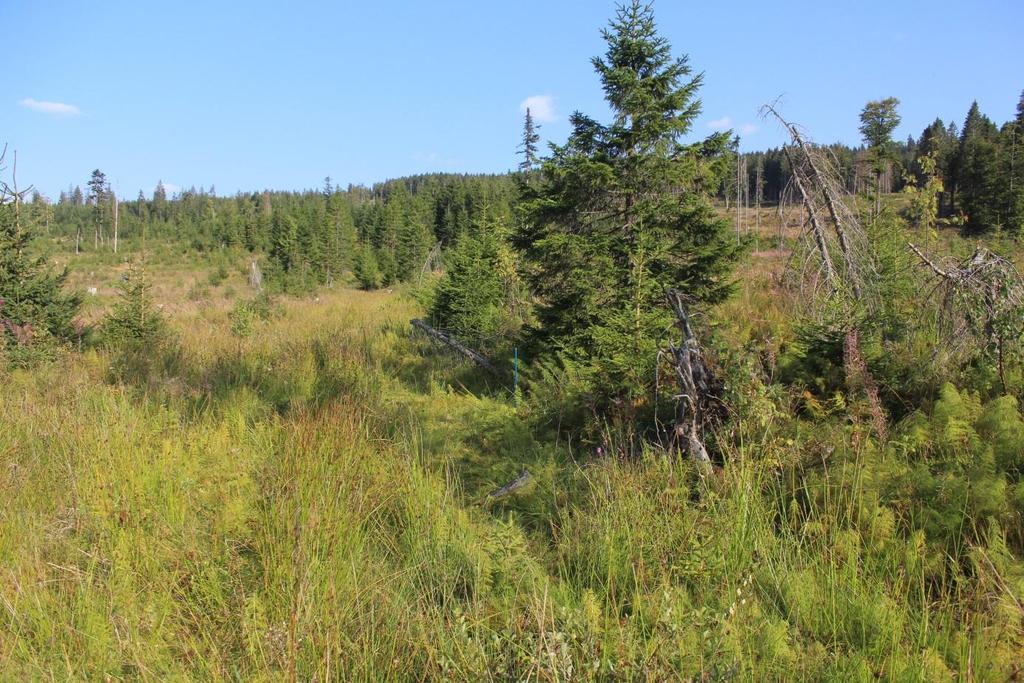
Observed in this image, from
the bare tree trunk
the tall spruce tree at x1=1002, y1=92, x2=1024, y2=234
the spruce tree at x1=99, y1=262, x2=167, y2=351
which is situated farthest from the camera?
the tall spruce tree at x1=1002, y1=92, x2=1024, y2=234

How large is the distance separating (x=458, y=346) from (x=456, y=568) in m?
7.50

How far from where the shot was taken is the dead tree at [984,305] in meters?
3.76

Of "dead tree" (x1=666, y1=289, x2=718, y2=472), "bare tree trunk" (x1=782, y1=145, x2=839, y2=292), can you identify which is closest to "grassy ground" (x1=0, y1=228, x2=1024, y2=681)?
"dead tree" (x1=666, y1=289, x2=718, y2=472)

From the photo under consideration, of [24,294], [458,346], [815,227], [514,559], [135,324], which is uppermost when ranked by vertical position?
[815,227]

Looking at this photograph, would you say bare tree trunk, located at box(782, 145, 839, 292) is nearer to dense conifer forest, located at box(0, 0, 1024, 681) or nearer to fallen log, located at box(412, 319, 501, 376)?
dense conifer forest, located at box(0, 0, 1024, 681)

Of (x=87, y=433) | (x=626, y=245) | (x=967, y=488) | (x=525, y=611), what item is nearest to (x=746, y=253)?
(x=626, y=245)

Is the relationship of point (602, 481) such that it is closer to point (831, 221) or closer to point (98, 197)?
point (831, 221)

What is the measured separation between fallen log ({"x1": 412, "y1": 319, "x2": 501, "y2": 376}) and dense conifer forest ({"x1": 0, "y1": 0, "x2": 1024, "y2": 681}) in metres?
0.48

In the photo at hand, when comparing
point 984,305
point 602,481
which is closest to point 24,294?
point 602,481

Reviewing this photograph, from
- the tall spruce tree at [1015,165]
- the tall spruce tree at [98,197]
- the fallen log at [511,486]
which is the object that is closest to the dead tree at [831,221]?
the fallen log at [511,486]

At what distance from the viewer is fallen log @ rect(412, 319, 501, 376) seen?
9298mm

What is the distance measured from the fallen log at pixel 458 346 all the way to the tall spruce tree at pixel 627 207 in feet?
5.26

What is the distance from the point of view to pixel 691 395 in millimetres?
3910

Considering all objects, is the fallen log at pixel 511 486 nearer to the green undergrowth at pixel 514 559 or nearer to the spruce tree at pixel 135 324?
the green undergrowth at pixel 514 559
